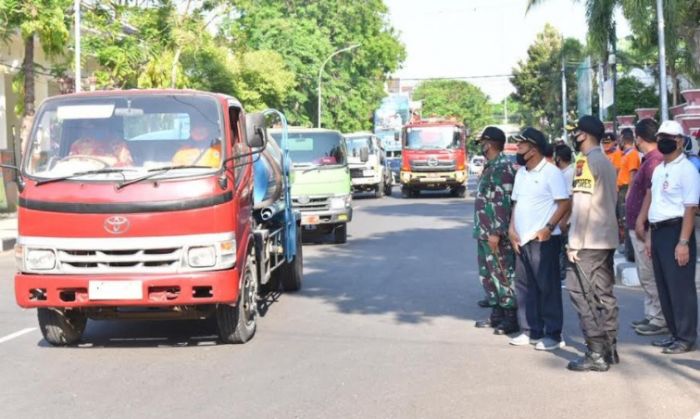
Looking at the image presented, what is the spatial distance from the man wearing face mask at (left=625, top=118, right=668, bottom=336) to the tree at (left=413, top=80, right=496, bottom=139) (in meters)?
118

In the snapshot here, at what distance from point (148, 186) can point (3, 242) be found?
1146cm

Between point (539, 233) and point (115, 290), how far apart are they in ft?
11.2

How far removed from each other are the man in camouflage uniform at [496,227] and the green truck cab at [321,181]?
7.83 metres

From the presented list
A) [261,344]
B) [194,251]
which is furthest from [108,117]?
[261,344]

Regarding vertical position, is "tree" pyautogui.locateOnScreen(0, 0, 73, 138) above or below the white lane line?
above

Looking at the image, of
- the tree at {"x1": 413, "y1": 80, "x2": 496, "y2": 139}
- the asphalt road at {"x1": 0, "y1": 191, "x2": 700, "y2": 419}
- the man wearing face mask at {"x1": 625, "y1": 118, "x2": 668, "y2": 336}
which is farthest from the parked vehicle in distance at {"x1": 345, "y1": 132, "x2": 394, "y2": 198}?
the tree at {"x1": 413, "y1": 80, "x2": 496, "y2": 139}

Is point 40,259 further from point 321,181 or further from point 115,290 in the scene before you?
point 321,181

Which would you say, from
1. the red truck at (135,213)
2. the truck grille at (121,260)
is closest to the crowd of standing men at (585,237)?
the red truck at (135,213)

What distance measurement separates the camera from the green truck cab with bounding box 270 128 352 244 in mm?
16328

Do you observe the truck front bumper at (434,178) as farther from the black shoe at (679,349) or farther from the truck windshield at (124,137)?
the black shoe at (679,349)

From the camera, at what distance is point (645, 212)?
26.2 feet

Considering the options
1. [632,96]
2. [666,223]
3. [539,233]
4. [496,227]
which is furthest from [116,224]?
[632,96]

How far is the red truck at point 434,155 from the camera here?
33.0 metres

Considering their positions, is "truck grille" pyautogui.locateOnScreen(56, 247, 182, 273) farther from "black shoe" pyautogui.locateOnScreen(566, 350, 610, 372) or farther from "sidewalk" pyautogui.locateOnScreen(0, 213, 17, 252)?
"sidewalk" pyautogui.locateOnScreen(0, 213, 17, 252)
